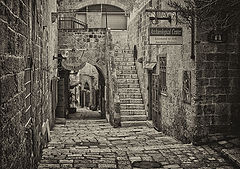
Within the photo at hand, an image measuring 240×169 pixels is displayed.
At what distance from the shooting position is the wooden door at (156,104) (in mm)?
11098

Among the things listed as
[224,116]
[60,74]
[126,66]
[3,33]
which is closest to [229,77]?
[224,116]

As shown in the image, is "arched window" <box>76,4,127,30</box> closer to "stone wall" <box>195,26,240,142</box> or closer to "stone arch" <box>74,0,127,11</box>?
"stone arch" <box>74,0,127,11</box>

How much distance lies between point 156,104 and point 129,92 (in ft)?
8.29

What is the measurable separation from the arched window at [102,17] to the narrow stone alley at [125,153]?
41.7 feet

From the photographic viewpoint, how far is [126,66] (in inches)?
597

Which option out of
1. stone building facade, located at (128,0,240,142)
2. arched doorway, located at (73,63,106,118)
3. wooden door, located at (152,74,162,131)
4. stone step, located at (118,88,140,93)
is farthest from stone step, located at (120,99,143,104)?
arched doorway, located at (73,63,106,118)

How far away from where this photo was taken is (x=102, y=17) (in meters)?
22.1

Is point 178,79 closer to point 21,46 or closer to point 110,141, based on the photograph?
point 110,141

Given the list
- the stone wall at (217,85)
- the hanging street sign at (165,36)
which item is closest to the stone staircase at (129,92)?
the stone wall at (217,85)

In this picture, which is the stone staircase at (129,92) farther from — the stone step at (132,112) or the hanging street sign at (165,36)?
the hanging street sign at (165,36)

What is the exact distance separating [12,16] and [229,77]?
5.90 meters

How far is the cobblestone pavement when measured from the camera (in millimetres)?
6676

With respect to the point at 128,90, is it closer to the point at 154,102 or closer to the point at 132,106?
the point at 132,106

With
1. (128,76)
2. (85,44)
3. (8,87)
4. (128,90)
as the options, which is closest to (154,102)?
(128,90)
